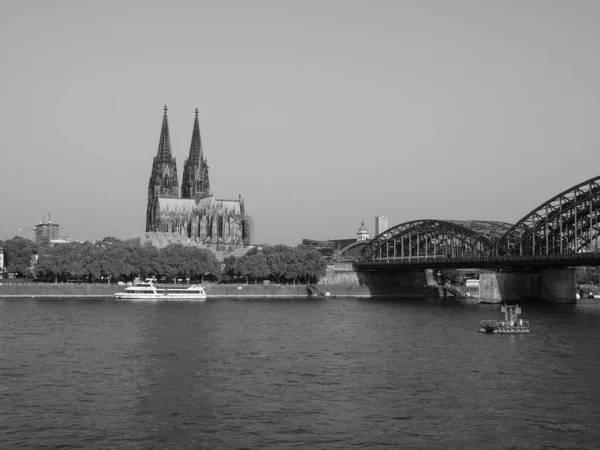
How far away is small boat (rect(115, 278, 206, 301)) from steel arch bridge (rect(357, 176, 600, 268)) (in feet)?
140

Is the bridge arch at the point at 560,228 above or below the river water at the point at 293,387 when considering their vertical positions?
above

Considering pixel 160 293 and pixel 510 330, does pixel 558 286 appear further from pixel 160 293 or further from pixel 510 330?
pixel 160 293

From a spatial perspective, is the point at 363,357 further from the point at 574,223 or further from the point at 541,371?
the point at 574,223

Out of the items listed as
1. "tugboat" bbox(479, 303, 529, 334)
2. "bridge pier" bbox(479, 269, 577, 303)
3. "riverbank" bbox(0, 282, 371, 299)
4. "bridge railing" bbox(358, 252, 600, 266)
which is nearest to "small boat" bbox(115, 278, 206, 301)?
"riverbank" bbox(0, 282, 371, 299)

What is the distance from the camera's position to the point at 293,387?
168ft

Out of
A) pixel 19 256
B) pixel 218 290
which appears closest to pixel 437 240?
pixel 218 290

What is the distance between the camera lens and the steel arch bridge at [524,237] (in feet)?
451

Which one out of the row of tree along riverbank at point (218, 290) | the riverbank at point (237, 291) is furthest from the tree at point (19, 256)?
the riverbank at point (237, 291)

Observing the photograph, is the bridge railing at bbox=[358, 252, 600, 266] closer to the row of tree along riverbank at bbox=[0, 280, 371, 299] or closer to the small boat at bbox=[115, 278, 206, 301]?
the row of tree along riverbank at bbox=[0, 280, 371, 299]

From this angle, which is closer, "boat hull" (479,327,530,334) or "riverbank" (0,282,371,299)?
"boat hull" (479,327,530,334)

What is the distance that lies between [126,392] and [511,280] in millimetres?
109195

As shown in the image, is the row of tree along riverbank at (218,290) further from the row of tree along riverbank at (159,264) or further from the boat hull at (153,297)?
the boat hull at (153,297)

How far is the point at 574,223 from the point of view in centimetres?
14312

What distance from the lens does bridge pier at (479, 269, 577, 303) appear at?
14612cm
